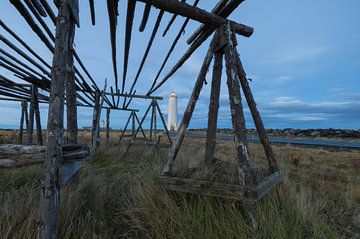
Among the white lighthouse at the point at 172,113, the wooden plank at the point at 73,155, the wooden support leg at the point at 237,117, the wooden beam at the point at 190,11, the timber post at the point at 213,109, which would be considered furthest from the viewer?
the white lighthouse at the point at 172,113

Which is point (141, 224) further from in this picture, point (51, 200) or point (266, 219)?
point (266, 219)

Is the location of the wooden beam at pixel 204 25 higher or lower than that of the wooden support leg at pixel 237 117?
higher

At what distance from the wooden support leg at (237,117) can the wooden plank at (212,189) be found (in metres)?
0.13

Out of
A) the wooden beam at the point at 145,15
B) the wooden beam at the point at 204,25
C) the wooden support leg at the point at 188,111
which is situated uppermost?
the wooden beam at the point at 204,25

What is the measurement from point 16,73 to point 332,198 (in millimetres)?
9920

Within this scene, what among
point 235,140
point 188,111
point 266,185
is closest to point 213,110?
point 188,111

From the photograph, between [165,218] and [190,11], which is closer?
[165,218]

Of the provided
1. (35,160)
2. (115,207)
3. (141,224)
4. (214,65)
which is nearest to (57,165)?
(35,160)

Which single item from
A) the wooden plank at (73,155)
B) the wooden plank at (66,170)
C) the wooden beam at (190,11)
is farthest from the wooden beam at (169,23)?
the wooden plank at (66,170)

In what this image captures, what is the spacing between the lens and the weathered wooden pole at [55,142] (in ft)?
6.41

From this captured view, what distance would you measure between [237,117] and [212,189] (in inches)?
42.3

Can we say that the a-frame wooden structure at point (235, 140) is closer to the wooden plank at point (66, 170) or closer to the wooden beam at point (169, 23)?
the wooden beam at point (169, 23)

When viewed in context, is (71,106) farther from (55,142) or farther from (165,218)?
(165,218)

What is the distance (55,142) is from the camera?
2021 mm
